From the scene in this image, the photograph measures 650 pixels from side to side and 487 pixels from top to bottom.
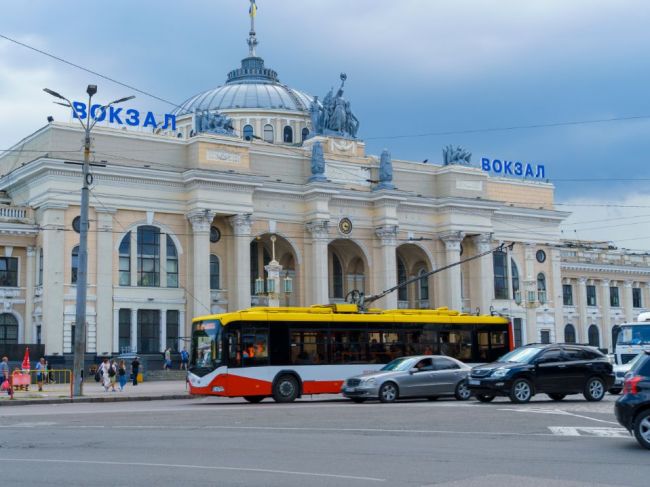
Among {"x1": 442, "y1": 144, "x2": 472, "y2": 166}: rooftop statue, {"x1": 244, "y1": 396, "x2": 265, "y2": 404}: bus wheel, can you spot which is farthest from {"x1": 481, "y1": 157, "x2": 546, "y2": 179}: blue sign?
{"x1": 244, "y1": 396, "x2": 265, "y2": 404}: bus wheel

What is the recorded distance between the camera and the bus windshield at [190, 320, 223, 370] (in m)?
31.6

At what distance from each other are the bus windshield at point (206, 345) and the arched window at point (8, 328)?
2549cm

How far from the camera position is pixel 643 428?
15422 millimetres

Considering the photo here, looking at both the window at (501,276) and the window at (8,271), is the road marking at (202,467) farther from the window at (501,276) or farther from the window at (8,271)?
the window at (501,276)

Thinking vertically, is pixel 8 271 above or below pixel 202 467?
above

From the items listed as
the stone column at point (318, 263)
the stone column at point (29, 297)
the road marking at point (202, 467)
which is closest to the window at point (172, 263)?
the stone column at point (29, 297)

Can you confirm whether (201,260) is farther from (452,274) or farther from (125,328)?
(452,274)

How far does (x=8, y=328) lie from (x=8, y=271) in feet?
10.8

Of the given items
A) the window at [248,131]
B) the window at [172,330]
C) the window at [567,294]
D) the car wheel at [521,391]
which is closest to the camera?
the car wheel at [521,391]

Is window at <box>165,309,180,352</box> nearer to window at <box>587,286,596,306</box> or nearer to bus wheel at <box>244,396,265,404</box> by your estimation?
bus wheel at <box>244,396,265,404</box>

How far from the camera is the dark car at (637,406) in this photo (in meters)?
15.4

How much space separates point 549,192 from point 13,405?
5279 centimetres

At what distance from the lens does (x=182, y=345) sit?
58219mm

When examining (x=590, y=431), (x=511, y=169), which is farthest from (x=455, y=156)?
(x=590, y=431)
